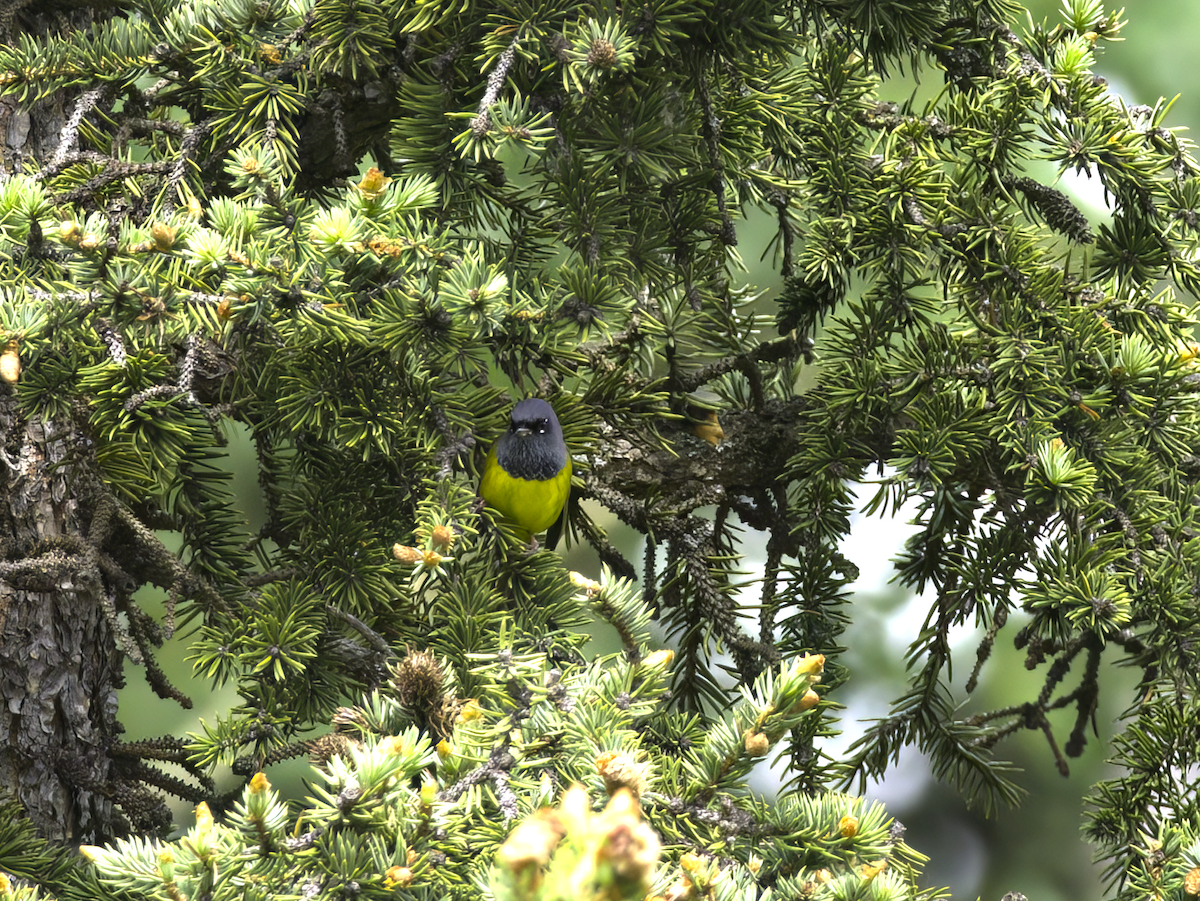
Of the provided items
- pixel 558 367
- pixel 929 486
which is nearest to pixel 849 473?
pixel 929 486

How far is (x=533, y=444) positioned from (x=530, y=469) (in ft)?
0.53

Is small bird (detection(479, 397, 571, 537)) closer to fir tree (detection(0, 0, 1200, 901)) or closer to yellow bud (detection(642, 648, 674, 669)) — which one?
fir tree (detection(0, 0, 1200, 901))

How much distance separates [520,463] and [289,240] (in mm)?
885

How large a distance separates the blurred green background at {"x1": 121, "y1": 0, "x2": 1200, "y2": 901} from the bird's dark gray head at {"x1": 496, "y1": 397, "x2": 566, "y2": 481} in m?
2.46

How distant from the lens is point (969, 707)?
431cm

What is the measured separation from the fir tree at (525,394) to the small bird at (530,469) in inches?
3.5

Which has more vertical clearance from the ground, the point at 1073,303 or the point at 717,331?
the point at 717,331

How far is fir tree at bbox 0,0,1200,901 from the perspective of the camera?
0.98 meters

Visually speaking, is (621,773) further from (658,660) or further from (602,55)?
(602,55)

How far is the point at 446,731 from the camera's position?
3.59ft

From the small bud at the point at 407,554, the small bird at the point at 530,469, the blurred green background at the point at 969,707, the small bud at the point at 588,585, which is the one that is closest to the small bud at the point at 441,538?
the small bud at the point at 407,554

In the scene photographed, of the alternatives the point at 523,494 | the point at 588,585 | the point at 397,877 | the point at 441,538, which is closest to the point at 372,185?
the point at 441,538

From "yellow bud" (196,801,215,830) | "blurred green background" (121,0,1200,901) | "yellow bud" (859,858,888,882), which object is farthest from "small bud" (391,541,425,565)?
"blurred green background" (121,0,1200,901)

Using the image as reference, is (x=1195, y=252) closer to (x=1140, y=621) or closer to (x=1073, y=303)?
(x=1073, y=303)
